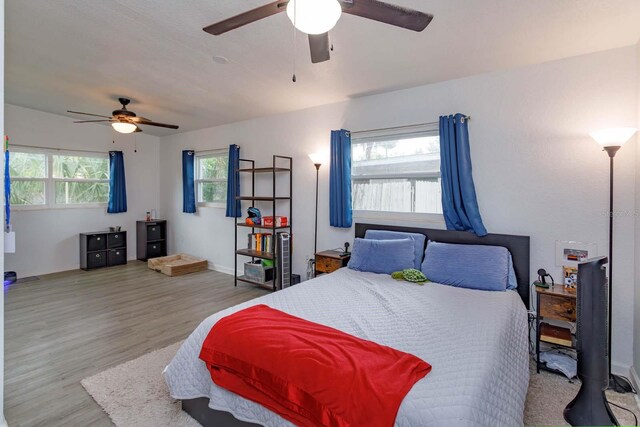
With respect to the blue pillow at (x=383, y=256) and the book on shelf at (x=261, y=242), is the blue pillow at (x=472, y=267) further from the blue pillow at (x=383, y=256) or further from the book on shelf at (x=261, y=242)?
the book on shelf at (x=261, y=242)

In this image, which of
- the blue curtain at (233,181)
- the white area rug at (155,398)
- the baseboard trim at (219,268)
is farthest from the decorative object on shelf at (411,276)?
the baseboard trim at (219,268)

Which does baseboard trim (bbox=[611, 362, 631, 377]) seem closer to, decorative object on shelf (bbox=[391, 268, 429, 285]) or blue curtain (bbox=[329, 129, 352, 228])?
decorative object on shelf (bbox=[391, 268, 429, 285])

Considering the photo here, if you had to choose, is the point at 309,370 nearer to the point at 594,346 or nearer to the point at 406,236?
the point at 594,346

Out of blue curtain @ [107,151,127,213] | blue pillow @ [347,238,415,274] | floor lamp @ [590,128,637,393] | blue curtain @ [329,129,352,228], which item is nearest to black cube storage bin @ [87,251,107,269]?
blue curtain @ [107,151,127,213]

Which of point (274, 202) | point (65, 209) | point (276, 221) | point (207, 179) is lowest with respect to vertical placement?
point (276, 221)

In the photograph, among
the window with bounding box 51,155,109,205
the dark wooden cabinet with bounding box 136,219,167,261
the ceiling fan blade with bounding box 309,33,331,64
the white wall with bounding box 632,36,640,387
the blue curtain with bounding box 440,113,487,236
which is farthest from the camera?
the dark wooden cabinet with bounding box 136,219,167,261

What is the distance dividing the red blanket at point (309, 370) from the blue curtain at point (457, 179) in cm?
195

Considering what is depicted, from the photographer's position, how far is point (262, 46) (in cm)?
260

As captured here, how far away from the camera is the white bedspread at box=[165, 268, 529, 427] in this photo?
126 centimetres

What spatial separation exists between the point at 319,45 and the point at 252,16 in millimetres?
388

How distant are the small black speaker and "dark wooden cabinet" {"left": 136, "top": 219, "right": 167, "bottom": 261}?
6.55 metres

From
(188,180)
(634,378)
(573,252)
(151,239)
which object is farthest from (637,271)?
(151,239)

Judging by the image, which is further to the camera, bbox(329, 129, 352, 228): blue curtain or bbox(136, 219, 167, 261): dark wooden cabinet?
bbox(136, 219, 167, 261): dark wooden cabinet

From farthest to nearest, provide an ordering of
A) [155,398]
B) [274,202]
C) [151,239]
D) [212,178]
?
[151,239] → [212,178] → [274,202] → [155,398]
